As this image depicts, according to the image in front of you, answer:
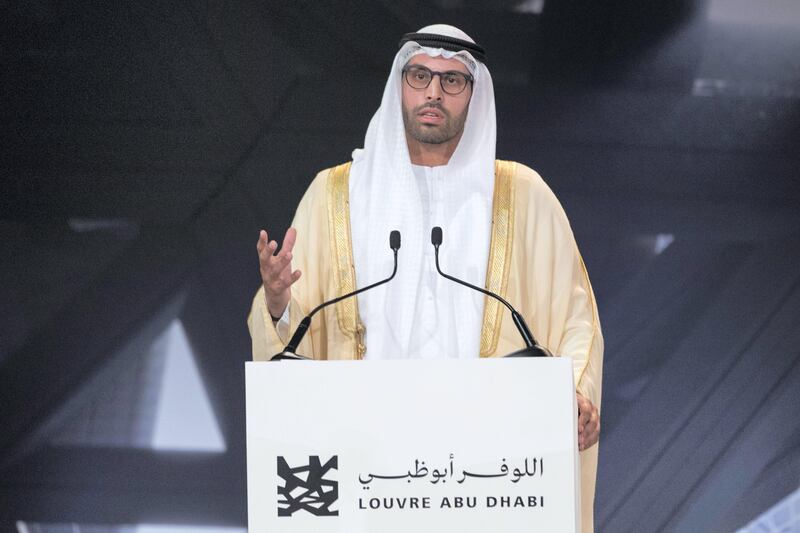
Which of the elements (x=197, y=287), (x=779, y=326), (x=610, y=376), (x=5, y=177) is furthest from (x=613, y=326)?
(x=5, y=177)

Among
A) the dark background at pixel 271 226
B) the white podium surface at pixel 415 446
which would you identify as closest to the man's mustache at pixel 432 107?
the white podium surface at pixel 415 446

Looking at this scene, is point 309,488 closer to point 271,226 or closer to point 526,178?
point 526,178

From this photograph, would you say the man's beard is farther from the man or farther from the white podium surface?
the white podium surface

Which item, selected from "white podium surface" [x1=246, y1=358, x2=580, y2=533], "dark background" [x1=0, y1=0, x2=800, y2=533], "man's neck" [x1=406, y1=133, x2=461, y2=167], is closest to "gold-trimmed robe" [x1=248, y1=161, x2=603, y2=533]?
"man's neck" [x1=406, y1=133, x2=461, y2=167]

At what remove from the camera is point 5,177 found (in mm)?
3893

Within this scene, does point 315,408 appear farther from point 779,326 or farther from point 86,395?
point 779,326

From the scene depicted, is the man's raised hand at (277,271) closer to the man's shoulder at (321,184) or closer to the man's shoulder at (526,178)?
the man's shoulder at (321,184)

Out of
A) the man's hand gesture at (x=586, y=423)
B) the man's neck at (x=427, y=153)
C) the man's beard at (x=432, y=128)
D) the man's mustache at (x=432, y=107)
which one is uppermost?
the man's mustache at (x=432, y=107)

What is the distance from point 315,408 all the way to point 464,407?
0.24 m

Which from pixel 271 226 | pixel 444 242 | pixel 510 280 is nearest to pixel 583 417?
pixel 510 280

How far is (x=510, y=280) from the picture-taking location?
262 centimetres

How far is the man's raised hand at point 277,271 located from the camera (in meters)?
2.19

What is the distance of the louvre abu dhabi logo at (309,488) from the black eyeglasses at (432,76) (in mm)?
1106

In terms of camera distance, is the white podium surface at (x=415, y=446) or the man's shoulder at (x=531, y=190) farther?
the man's shoulder at (x=531, y=190)
